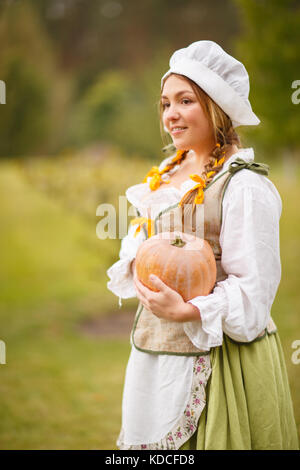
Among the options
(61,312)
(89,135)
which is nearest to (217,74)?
(61,312)

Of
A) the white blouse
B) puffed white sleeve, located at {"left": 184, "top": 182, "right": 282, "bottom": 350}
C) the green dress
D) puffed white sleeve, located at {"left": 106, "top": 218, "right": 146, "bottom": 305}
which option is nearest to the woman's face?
the white blouse

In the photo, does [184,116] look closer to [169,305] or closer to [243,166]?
[243,166]

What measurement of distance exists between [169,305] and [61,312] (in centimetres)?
407

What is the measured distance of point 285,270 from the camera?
224 inches

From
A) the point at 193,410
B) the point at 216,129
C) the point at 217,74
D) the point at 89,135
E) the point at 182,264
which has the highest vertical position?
the point at 89,135

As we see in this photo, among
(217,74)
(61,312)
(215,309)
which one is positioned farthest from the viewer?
(61,312)

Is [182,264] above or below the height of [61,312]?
below

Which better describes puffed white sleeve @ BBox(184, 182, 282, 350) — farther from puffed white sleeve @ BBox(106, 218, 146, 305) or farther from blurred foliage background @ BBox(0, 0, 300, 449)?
blurred foliage background @ BBox(0, 0, 300, 449)

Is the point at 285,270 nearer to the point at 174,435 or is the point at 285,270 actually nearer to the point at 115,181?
the point at 115,181

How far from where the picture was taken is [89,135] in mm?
6051

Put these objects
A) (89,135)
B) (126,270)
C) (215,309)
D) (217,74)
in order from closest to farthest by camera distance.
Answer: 1. (215,309)
2. (217,74)
3. (126,270)
4. (89,135)

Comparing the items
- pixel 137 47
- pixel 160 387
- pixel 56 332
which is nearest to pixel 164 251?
pixel 160 387
